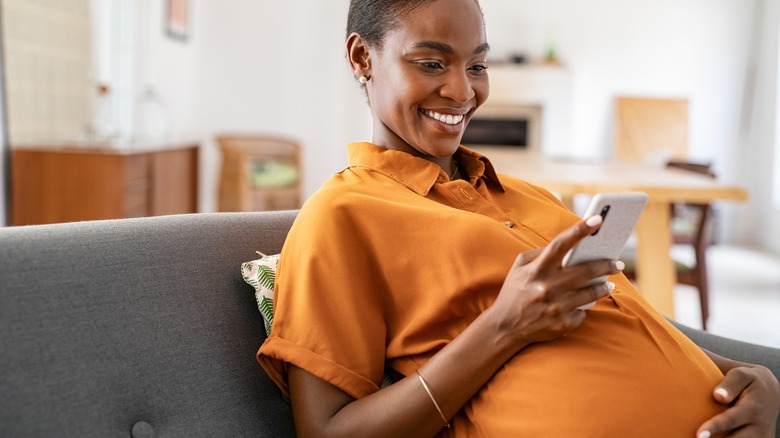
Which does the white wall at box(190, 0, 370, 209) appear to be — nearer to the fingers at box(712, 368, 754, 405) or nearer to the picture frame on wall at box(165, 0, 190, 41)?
the picture frame on wall at box(165, 0, 190, 41)

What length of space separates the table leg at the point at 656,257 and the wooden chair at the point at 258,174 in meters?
3.29

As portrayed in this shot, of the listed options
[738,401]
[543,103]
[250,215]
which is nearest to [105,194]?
[250,215]

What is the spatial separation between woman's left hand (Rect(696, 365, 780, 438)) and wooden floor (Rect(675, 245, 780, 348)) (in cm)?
317

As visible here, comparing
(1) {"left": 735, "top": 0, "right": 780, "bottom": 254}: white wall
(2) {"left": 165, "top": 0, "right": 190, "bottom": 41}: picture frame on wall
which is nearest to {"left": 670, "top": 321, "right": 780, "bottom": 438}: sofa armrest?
(2) {"left": 165, "top": 0, "right": 190, "bottom": 41}: picture frame on wall

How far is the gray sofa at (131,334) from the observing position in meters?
0.99

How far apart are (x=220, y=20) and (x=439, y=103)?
6330 millimetres

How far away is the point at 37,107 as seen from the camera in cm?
427

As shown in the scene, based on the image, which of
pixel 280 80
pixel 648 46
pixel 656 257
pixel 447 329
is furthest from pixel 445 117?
pixel 648 46

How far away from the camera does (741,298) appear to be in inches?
213

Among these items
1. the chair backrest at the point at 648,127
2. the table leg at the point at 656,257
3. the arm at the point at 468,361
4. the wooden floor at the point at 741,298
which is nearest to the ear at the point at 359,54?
the arm at the point at 468,361

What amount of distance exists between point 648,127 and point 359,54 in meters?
7.04

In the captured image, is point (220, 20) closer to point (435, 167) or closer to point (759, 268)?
point (759, 268)

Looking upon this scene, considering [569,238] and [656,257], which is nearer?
[569,238]

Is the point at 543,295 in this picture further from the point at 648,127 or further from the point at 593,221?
the point at 648,127
